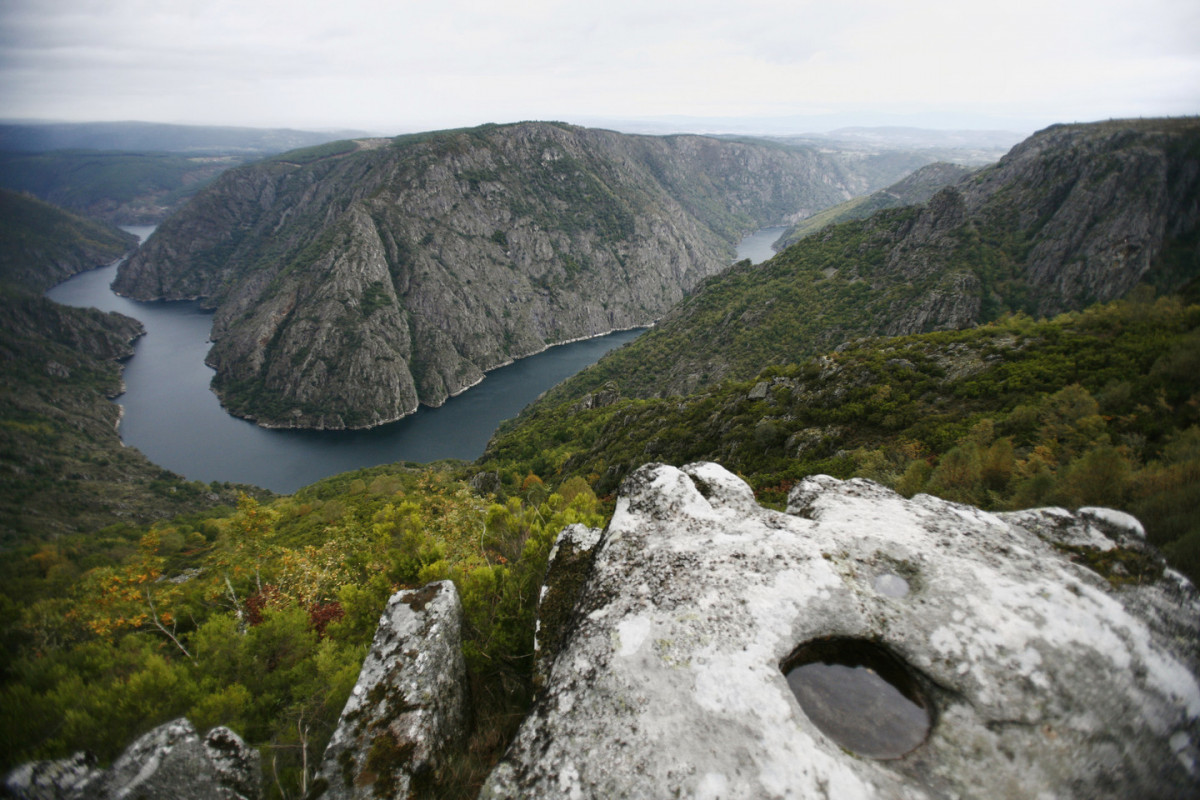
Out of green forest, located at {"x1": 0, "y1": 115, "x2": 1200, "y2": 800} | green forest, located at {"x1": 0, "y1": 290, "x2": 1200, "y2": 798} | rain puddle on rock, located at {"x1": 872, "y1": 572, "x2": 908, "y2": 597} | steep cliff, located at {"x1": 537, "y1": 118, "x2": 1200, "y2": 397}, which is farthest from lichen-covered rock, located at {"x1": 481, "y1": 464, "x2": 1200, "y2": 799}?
steep cliff, located at {"x1": 537, "y1": 118, "x2": 1200, "y2": 397}

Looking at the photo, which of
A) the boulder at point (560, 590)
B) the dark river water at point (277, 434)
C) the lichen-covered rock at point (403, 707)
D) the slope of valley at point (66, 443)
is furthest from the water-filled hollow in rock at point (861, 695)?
the dark river water at point (277, 434)

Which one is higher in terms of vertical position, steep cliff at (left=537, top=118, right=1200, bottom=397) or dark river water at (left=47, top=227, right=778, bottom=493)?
steep cliff at (left=537, top=118, right=1200, bottom=397)

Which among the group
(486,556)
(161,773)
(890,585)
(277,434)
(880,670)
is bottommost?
(277,434)

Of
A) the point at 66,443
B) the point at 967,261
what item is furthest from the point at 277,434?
the point at 967,261

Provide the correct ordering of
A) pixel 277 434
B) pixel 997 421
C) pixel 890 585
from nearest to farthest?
pixel 890 585 < pixel 997 421 < pixel 277 434

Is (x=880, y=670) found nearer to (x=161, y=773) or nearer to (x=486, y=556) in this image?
(x=161, y=773)

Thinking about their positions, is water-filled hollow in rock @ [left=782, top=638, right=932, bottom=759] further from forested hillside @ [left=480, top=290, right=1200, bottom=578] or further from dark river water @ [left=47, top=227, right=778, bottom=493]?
dark river water @ [left=47, top=227, right=778, bottom=493]
